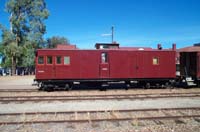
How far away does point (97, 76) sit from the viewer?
19828 mm

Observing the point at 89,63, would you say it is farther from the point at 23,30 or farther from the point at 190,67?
the point at 23,30

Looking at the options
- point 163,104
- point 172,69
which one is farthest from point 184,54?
point 163,104

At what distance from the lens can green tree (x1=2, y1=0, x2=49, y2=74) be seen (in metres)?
45.3

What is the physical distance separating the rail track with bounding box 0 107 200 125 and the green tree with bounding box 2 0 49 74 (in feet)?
119

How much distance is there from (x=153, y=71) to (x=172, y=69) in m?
1.65

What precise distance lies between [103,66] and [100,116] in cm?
950

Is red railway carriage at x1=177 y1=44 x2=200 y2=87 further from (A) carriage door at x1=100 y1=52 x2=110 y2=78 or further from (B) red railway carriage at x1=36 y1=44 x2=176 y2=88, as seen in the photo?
(A) carriage door at x1=100 y1=52 x2=110 y2=78

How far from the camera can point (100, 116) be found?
1064 cm

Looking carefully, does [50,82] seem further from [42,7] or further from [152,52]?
[42,7]

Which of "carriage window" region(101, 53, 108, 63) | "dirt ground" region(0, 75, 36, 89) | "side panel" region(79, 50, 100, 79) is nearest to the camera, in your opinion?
"side panel" region(79, 50, 100, 79)

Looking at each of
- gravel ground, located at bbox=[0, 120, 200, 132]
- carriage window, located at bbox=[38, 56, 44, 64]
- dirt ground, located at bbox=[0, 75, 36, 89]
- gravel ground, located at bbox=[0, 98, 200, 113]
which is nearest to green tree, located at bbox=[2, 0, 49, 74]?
dirt ground, located at bbox=[0, 75, 36, 89]

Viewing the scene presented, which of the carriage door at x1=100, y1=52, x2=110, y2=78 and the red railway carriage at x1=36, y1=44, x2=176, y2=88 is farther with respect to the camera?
the carriage door at x1=100, y1=52, x2=110, y2=78

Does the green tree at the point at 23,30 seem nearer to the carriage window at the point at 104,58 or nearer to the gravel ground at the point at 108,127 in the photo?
the carriage window at the point at 104,58

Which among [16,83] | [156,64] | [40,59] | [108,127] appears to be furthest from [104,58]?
[16,83]
